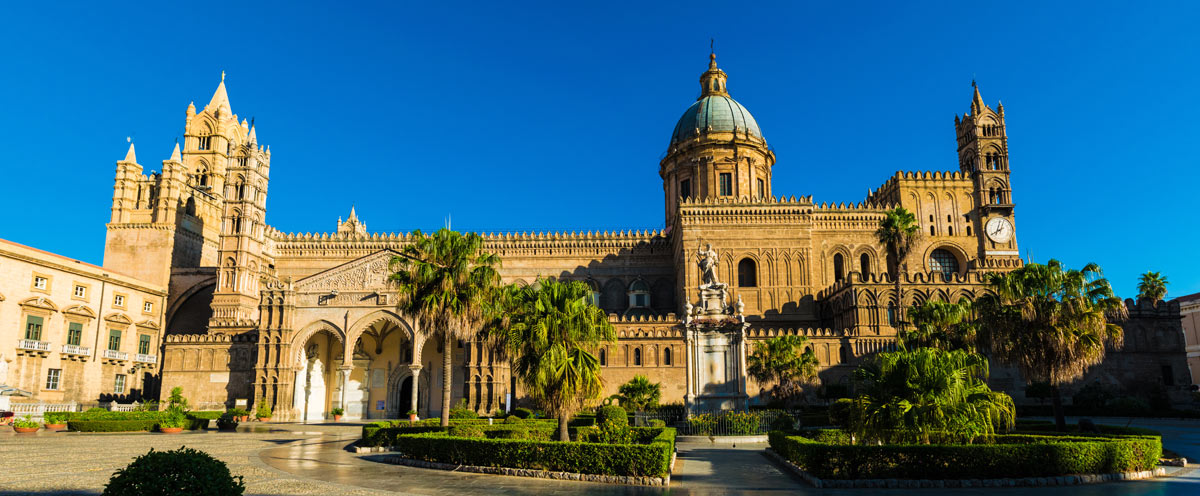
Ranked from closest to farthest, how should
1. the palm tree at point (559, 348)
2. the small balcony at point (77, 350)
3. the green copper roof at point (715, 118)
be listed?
the palm tree at point (559, 348) → the small balcony at point (77, 350) → the green copper roof at point (715, 118)

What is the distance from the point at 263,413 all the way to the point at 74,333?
14514 millimetres

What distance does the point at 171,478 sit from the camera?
26.0ft

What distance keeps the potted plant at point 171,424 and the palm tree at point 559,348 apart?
17.6 metres

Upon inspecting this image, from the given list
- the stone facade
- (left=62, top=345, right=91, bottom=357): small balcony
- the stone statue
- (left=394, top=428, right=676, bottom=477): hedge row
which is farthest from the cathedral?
(left=394, top=428, right=676, bottom=477): hedge row

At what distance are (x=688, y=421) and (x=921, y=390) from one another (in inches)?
397

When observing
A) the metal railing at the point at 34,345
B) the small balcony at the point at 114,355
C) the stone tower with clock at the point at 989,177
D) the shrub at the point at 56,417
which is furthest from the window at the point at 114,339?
the stone tower with clock at the point at 989,177

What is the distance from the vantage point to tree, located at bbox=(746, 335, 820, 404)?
3666cm

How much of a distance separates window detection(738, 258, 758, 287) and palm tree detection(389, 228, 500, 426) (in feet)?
89.2

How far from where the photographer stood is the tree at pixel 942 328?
33562 mm

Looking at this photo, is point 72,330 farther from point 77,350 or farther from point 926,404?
point 926,404

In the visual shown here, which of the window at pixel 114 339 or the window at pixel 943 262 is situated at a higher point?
the window at pixel 943 262

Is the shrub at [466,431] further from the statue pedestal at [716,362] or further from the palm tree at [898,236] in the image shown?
the palm tree at [898,236]

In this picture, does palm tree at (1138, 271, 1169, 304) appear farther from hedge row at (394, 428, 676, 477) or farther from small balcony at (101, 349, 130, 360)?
small balcony at (101, 349, 130, 360)

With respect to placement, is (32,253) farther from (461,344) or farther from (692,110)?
(692,110)
